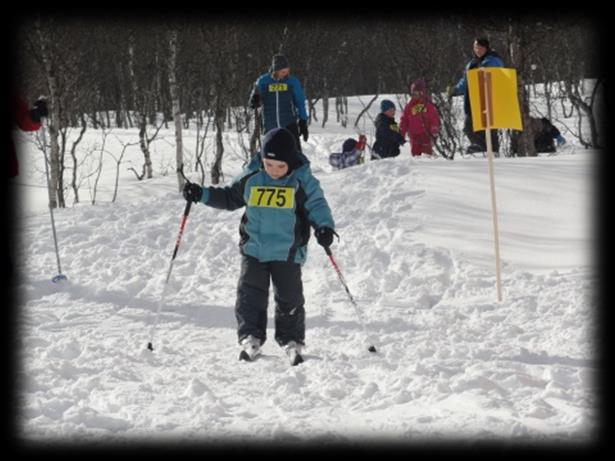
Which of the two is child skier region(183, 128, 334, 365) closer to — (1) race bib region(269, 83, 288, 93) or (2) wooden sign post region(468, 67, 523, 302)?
(2) wooden sign post region(468, 67, 523, 302)

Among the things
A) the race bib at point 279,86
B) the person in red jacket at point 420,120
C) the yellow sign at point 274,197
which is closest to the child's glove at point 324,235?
the yellow sign at point 274,197

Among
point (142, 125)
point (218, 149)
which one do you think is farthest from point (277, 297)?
point (142, 125)

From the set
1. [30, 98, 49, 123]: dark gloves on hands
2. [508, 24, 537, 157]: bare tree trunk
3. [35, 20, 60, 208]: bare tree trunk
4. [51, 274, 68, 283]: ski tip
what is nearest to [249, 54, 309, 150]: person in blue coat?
[508, 24, 537, 157]: bare tree trunk

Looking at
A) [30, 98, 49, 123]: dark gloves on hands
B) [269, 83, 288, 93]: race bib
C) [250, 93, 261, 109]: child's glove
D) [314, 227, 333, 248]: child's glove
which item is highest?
[269, 83, 288, 93]: race bib

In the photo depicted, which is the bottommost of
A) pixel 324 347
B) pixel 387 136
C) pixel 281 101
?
pixel 324 347

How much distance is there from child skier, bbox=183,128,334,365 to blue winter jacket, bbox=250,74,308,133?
5285mm

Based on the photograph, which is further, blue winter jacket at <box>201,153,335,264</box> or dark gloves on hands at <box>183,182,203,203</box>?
dark gloves on hands at <box>183,182,203,203</box>

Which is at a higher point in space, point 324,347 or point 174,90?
point 174,90

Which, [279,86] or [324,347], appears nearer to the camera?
[324,347]

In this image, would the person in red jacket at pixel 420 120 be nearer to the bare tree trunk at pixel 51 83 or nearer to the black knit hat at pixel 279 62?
the black knit hat at pixel 279 62

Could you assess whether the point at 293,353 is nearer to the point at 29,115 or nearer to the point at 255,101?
the point at 29,115

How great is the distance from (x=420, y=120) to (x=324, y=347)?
7.76 meters

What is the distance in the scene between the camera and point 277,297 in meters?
4.97

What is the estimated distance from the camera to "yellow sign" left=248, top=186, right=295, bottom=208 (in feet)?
15.7
